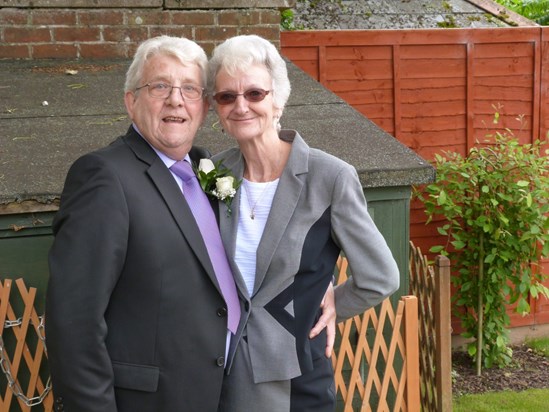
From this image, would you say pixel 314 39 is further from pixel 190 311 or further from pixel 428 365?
pixel 190 311

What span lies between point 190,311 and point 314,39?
433 cm

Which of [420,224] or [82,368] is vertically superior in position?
[82,368]

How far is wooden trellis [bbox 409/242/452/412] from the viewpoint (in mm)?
4453

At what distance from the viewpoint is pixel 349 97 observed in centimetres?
650

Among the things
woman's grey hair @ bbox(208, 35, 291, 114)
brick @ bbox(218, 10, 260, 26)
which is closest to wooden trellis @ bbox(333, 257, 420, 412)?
woman's grey hair @ bbox(208, 35, 291, 114)

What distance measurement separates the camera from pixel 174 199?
2.41 metres

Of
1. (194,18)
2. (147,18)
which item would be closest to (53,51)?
(147,18)

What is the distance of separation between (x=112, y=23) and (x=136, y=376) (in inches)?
139

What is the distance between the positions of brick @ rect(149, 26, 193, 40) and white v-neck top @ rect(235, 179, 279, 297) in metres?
2.97

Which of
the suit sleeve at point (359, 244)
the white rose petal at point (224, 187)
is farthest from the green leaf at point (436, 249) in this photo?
the white rose petal at point (224, 187)

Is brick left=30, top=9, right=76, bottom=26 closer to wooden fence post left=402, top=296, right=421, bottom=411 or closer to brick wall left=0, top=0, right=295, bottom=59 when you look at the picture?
brick wall left=0, top=0, right=295, bottom=59

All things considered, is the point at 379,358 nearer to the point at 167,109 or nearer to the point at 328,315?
the point at 328,315

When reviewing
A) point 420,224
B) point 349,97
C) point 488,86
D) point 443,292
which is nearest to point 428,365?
point 443,292

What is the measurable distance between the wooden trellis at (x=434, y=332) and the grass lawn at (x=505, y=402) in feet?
3.61
